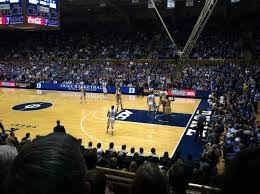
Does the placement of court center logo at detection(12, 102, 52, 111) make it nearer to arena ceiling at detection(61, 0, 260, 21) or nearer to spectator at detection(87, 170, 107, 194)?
arena ceiling at detection(61, 0, 260, 21)

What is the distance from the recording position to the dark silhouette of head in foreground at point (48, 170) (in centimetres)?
103

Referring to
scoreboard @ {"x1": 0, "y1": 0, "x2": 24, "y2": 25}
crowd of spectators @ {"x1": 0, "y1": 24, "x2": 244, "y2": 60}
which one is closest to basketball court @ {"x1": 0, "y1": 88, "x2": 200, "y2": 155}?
scoreboard @ {"x1": 0, "y1": 0, "x2": 24, "y2": 25}

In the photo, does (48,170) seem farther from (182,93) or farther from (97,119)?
(182,93)

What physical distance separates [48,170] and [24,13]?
47.6 feet

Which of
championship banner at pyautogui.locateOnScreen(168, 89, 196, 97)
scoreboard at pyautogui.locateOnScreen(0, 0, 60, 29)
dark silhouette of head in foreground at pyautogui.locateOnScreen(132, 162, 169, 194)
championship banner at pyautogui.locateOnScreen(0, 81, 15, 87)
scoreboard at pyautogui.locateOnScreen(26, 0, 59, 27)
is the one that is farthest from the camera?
championship banner at pyautogui.locateOnScreen(0, 81, 15, 87)

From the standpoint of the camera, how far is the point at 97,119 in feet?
64.6

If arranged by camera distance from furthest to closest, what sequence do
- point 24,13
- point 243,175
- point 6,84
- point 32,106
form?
point 6,84 < point 32,106 < point 24,13 < point 243,175

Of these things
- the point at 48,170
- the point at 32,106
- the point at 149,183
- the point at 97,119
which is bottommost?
the point at 97,119

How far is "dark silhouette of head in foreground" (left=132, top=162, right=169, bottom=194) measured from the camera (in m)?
1.89

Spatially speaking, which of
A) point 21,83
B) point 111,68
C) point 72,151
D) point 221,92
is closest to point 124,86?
point 111,68

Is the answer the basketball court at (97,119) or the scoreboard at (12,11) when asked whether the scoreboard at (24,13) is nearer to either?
the scoreboard at (12,11)

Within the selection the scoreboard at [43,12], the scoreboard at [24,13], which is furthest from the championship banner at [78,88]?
the scoreboard at [24,13]

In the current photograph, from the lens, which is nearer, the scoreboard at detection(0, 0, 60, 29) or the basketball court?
the scoreboard at detection(0, 0, 60, 29)

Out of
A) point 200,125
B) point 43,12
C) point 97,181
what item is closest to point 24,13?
point 43,12
